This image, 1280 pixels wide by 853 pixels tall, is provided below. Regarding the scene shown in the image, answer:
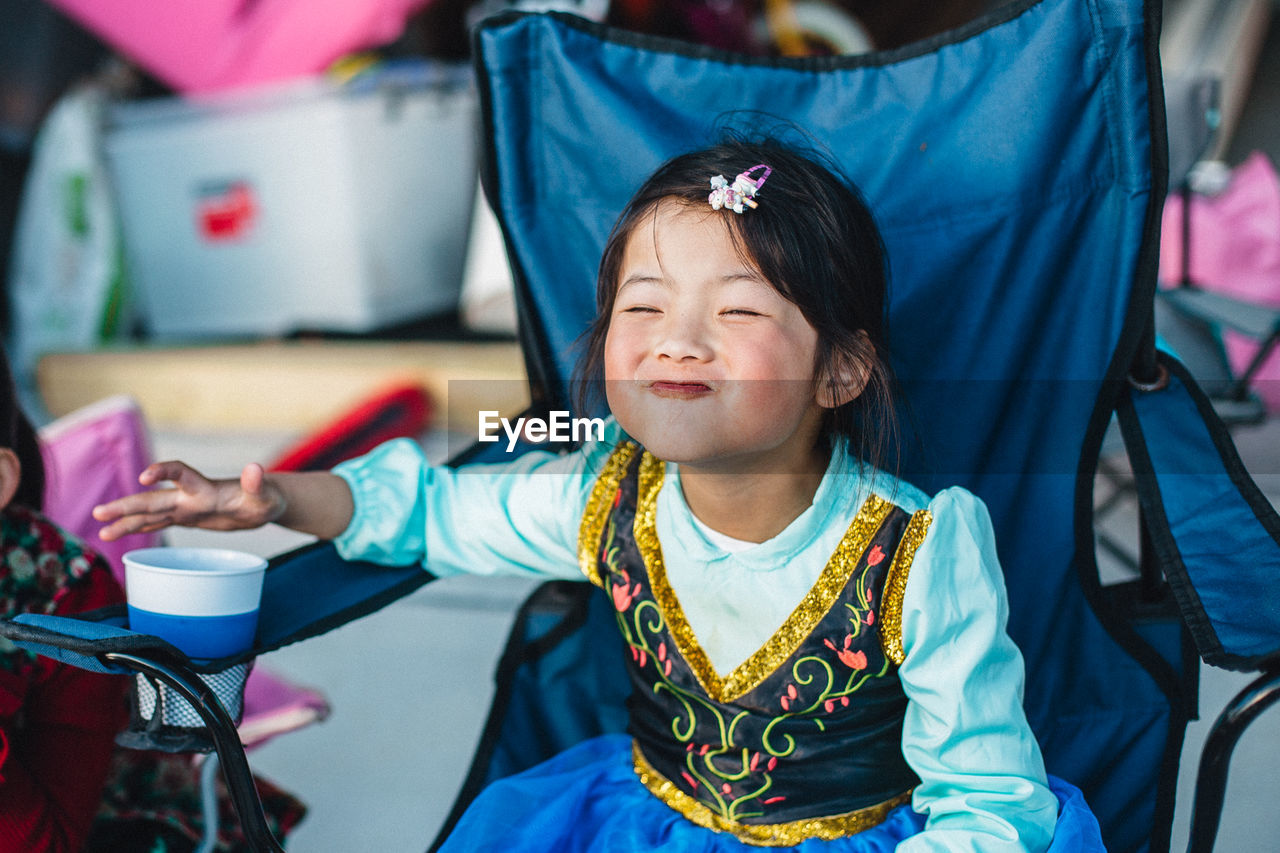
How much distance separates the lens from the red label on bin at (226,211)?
3.09 m

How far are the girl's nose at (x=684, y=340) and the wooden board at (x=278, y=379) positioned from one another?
204 centimetres

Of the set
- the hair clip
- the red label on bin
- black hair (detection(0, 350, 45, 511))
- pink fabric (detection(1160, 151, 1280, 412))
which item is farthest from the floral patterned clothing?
pink fabric (detection(1160, 151, 1280, 412))

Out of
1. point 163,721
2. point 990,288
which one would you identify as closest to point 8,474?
point 163,721

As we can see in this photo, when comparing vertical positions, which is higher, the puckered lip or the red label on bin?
the puckered lip

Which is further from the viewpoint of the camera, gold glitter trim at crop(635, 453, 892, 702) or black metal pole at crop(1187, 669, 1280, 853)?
gold glitter trim at crop(635, 453, 892, 702)

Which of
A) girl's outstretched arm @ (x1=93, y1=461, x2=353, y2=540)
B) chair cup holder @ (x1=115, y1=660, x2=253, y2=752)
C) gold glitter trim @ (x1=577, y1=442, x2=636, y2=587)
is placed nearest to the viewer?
chair cup holder @ (x1=115, y1=660, x2=253, y2=752)

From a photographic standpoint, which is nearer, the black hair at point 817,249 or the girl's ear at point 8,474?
the black hair at point 817,249

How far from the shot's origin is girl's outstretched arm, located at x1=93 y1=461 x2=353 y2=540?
3.20 feet

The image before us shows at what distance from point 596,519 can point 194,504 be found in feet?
1.23

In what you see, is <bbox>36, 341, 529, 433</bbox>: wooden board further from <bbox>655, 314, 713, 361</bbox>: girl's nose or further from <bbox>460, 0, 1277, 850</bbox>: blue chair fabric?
<bbox>655, 314, 713, 361</bbox>: girl's nose

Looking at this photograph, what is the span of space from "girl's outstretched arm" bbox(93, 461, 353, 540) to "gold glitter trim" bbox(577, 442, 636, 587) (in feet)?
0.82

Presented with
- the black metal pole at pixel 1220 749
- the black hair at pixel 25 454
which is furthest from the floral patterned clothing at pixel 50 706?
the black metal pole at pixel 1220 749

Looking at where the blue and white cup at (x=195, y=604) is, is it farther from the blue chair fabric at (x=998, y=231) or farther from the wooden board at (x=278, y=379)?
the wooden board at (x=278, y=379)

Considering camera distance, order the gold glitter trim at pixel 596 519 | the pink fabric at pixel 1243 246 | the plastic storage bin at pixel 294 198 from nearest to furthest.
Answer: the gold glitter trim at pixel 596 519 < the pink fabric at pixel 1243 246 < the plastic storage bin at pixel 294 198
